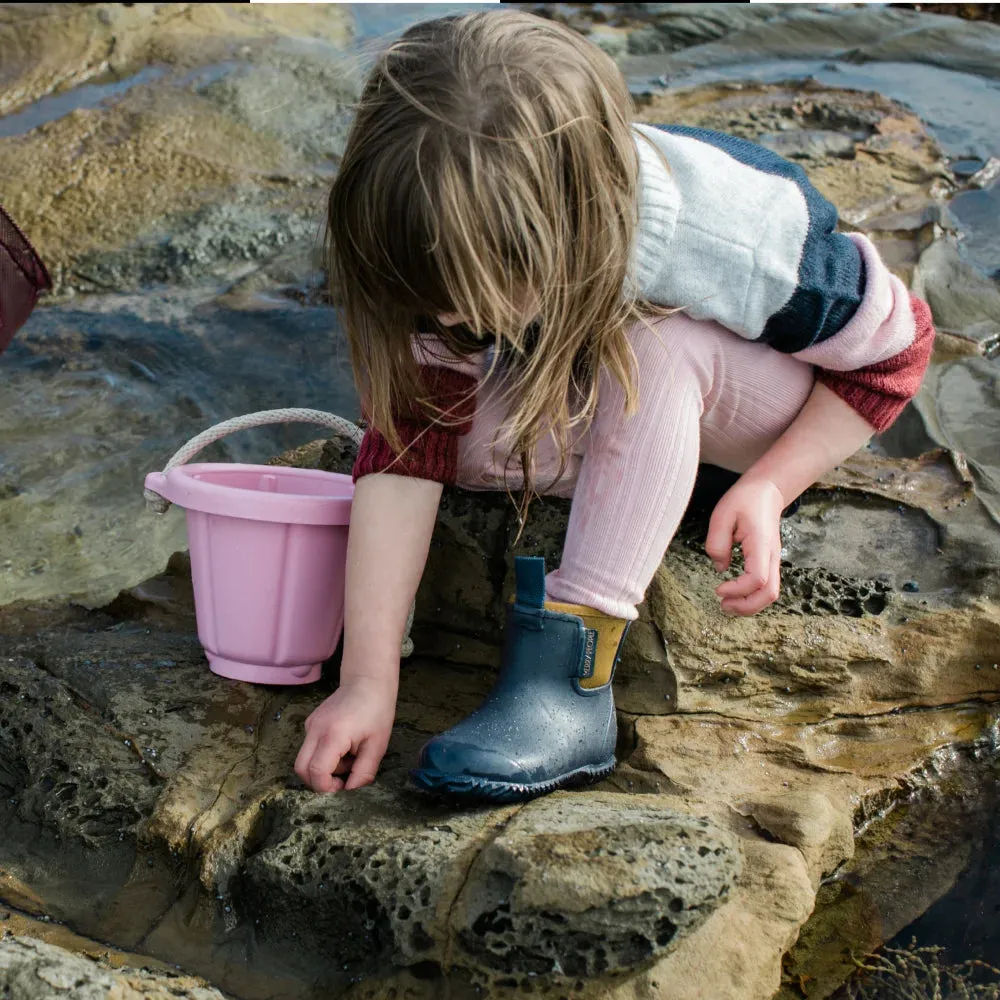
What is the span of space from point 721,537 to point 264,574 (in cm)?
75

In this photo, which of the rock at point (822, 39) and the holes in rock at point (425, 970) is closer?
the holes in rock at point (425, 970)

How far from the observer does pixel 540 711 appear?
1827 mm

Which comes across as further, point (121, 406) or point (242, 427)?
point (121, 406)

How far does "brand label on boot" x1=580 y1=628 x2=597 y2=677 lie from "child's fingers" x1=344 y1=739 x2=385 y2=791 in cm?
33

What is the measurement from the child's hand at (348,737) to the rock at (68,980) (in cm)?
38

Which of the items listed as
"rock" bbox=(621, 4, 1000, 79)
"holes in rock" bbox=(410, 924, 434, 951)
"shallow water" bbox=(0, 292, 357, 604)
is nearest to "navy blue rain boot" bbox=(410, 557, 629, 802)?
"holes in rock" bbox=(410, 924, 434, 951)

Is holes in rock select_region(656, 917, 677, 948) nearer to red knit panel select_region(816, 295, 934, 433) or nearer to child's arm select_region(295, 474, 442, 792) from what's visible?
child's arm select_region(295, 474, 442, 792)

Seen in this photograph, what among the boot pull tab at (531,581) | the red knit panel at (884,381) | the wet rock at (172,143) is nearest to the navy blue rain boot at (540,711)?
the boot pull tab at (531,581)

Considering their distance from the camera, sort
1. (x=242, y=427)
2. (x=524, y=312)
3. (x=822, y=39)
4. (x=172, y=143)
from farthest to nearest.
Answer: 1. (x=822, y=39)
2. (x=172, y=143)
3. (x=242, y=427)
4. (x=524, y=312)

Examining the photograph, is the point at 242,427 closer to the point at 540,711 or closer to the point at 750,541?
the point at 540,711

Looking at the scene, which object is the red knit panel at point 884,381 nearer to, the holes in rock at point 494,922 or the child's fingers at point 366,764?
the child's fingers at point 366,764

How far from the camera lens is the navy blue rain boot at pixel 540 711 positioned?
1.74 m

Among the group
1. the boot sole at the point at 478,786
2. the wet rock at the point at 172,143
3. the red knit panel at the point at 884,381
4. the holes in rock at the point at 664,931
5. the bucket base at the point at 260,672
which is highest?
the red knit panel at the point at 884,381

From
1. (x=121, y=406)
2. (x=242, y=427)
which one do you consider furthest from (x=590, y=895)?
(x=121, y=406)
